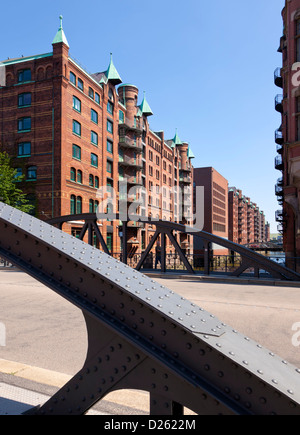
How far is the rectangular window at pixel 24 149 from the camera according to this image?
3133 centimetres

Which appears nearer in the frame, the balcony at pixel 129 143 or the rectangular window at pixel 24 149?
the rectangular window at pixel 24 149

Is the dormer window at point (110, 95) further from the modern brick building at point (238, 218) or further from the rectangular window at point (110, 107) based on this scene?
the modern brick building at point (238, 218)

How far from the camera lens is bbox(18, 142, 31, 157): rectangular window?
103 ft

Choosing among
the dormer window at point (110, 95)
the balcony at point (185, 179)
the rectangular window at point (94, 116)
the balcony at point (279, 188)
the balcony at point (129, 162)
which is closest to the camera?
the rectangular window at point (94, 116)

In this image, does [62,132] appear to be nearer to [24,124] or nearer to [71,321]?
[24,124]

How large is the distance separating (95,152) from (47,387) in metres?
33.6

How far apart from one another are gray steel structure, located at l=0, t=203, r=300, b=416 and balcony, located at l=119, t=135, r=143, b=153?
41.6 m

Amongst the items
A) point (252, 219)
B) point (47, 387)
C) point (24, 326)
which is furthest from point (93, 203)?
point (252, 219)

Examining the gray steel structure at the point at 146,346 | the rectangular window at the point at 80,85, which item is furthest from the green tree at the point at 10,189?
the gray steel structure at the point at 146,346

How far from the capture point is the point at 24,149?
31562 millimetres

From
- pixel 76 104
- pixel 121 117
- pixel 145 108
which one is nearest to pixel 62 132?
pixel 76 104

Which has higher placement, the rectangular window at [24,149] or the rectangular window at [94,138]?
the rectangular window at [94,138]

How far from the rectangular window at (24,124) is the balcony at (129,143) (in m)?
13.9

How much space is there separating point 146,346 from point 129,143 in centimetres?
4338
